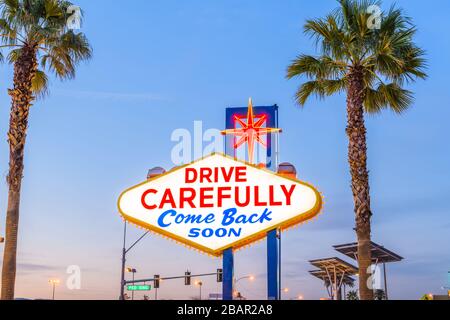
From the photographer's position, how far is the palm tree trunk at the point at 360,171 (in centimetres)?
1861

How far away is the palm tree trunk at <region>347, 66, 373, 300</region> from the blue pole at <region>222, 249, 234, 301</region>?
408 cm

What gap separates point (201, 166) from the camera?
66.7 feet

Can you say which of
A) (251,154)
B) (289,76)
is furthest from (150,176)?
(289,76)

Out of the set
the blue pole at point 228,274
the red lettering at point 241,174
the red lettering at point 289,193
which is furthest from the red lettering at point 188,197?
the red lettering at point 289,193

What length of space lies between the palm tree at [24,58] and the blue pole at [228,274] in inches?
276

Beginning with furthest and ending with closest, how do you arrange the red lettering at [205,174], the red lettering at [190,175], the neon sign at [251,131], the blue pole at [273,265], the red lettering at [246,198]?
the neon sign at [251,131] < the red lettering at [190,175] < the red lettering at [205,174] < the red lettering at [246,198] < the blue pole at [273,265]

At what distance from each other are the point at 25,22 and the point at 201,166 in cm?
866

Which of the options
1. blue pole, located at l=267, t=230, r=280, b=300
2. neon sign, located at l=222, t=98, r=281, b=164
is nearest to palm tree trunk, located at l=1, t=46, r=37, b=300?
neon sign, located at l=222, t=98, r=281, b=164

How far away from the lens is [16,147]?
20.7m

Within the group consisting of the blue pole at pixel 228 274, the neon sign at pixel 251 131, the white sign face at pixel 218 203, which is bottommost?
the blue pole at pixel 228 274

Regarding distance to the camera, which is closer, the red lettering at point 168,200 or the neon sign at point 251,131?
the red lettering at point 168,200

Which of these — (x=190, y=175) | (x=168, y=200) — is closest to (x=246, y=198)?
(x=190, y=175)

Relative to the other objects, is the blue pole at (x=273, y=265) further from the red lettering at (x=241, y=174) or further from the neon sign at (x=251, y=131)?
the neon sign at (x=251, y=131)
